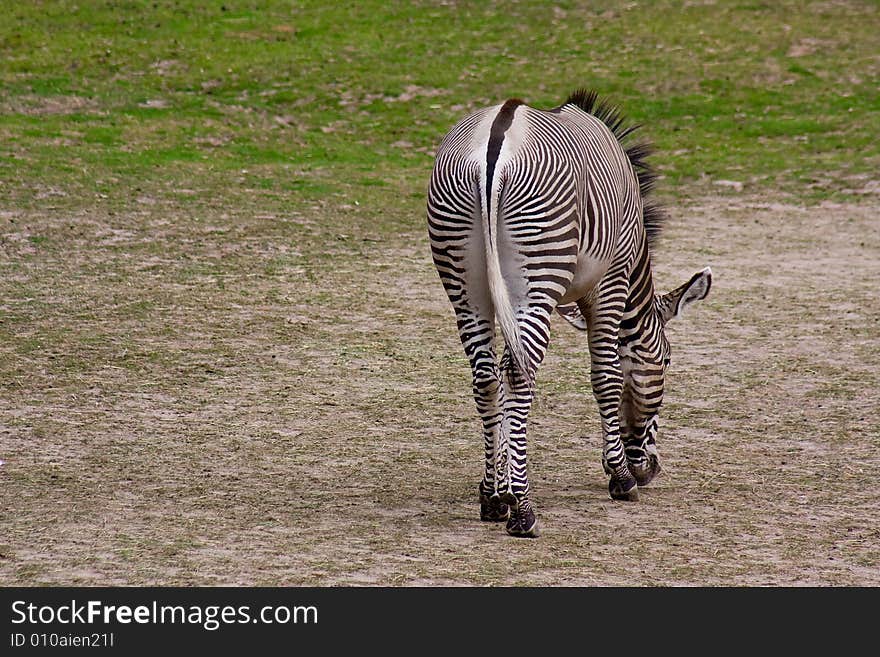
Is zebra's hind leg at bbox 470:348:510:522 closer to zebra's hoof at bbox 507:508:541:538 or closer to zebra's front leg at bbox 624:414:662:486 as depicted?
zebra's hoof at bbox 507:508:541:538

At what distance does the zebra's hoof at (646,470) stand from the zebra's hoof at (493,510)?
1.03 metres

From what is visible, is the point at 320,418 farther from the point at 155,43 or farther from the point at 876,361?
the point at 155,43

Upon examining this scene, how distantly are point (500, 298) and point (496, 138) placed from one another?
81 cm

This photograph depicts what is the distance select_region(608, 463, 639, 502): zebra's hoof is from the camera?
22.7ft

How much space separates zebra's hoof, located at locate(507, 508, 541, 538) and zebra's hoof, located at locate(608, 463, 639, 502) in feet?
2.87

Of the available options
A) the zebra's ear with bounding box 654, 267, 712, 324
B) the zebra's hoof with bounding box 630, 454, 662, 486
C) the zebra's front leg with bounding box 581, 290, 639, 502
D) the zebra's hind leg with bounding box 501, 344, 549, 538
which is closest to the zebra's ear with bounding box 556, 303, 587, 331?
the zebra's front leg with bounding box 581, 290, 639, 502

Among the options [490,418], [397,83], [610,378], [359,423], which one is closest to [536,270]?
[490,418]

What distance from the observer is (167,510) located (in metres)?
6.49

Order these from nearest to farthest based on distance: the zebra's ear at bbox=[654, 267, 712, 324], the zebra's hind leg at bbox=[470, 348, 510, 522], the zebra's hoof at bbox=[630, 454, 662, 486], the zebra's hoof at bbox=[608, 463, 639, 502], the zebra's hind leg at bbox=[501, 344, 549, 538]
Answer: the zebra's hind leg at bbox=[501, 344, 549, 538] → the zebra's hind leg at bbox=[470, 348, 510, 522] → the zebra's hoof at bbox=[608, 463, 639, 502] → the zebra's hoof at bbox=[630, 454, 662, 486] → the zebra's ear at bbox=[654, 267, 712, 324]

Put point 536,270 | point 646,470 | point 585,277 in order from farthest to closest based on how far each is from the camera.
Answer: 1. point 646,470
2. point 585,277
3. point 536,270

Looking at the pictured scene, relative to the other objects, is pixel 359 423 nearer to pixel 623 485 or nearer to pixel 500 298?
pixel 623 485

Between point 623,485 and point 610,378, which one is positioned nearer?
point 623,485

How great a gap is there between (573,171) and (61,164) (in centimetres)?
1069

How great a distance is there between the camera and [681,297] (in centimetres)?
751
